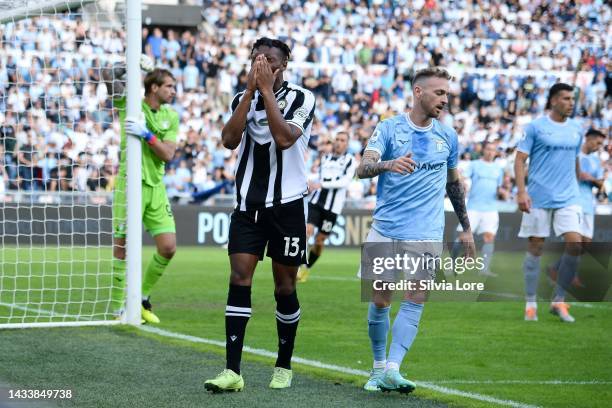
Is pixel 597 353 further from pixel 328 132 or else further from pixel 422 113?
pixel 328 132

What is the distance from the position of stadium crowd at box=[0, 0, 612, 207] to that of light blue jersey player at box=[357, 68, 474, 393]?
1704 centimetres

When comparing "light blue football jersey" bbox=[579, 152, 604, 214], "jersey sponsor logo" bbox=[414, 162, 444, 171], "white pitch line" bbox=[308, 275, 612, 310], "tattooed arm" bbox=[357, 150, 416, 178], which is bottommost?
"white pitch line" bbox=[308, 275, 612, 310]

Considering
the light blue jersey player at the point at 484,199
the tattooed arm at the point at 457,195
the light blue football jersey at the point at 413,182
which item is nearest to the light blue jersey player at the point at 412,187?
the light blue football jersey at the point at 413,182

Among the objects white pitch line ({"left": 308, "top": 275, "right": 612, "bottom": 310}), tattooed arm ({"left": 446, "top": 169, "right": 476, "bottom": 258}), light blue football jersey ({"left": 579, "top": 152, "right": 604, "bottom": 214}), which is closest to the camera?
tattooed arm ({"left": 446, "top": 169, "right": 476, "bottom": 258})

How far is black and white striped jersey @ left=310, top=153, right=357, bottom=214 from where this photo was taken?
16.0m

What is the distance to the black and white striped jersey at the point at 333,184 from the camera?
52.6 ft

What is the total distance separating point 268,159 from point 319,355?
7.32 ft

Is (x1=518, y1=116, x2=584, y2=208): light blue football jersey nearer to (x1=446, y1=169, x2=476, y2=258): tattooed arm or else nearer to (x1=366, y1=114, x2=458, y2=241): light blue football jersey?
(x1=446, y1=169, x2=476, y2=258): tattooed arm

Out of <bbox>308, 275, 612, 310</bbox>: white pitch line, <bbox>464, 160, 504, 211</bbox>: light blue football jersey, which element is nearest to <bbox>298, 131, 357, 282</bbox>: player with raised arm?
<bbox>308, 275, 612, 310</bbox>: white pitch line

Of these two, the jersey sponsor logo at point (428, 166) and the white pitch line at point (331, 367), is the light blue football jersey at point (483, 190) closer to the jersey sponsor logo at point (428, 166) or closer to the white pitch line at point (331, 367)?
the white pitch line at point (331, 367)

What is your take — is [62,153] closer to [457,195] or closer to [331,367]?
[331,367]

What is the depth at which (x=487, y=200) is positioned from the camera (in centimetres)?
1714

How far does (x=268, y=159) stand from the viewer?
21.5 ft

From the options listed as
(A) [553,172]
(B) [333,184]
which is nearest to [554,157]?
(A) [553,172]
